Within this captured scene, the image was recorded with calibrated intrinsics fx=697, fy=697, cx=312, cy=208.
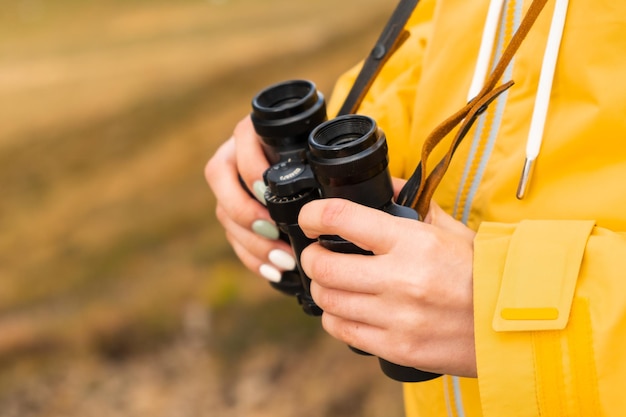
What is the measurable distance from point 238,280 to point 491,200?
1260 millimetres

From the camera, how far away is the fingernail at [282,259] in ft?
2.70

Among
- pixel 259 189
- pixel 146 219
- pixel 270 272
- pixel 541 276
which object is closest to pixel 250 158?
pixel 259 189

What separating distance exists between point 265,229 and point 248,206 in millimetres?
33

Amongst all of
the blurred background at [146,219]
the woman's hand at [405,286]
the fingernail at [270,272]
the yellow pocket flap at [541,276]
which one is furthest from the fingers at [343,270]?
the blurred background at [146,219]

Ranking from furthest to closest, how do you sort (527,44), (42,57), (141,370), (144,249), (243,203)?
(42,57) → (144,249) → (141,370) → (243,203) → (527,44)

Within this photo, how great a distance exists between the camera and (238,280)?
1862 millimetres

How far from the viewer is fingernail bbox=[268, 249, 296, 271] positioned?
2.70 feet

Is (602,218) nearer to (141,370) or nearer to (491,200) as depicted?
(491,200)

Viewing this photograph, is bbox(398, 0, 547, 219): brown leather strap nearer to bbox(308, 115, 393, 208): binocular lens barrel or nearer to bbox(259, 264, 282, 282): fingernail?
bbox(308, 115, 393, 208): binocular lens barrel


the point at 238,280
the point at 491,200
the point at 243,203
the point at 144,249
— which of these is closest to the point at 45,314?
the point at 144,249

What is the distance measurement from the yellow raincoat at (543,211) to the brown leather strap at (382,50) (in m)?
0.04

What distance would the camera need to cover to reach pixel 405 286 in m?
0.56

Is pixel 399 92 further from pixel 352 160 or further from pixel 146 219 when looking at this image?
pixel 146 219

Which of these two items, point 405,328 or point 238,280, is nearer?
point 405,328
